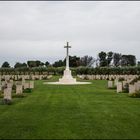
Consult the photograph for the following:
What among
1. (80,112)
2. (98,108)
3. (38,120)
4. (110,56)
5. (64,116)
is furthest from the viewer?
(110,56)

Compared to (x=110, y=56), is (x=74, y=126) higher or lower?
lower

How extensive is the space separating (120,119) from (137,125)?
1.21 m

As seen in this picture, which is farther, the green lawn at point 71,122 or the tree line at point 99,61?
the tree line at point 99,61

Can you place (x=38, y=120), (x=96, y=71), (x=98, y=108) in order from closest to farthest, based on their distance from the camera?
(x=38, y=120) → (x=98, y=108) → (x=96, y=71)

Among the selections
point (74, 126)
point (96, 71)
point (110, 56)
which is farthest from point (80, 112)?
point (110, 56)

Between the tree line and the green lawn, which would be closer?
the green lawn

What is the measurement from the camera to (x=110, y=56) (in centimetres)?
10994

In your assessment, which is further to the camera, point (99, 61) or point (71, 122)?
point (99, 61)

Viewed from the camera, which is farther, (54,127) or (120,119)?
(120,119)

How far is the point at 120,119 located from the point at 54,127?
246 cm

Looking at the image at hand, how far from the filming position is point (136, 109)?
1406 centimetres

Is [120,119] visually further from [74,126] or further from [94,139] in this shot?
[94,139]

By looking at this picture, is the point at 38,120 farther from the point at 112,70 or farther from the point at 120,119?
the point at 112,70

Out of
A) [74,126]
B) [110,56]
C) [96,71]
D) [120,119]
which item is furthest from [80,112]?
[110,56]
